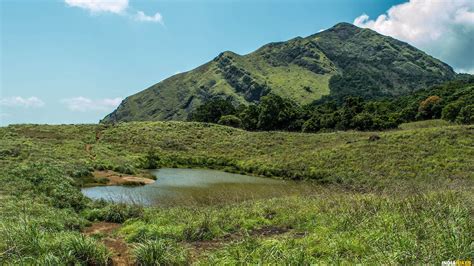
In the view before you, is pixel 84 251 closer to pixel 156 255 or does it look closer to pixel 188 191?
pixel 156 255

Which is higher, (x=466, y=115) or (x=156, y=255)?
(x=466, y=115)

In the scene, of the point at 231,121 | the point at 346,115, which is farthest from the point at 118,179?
the point at 231,121

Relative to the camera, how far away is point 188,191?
28938 mm

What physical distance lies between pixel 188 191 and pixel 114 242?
680 inches

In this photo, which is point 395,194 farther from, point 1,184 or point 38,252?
point 1,184

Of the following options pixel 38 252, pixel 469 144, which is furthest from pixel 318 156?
pixel 38 252

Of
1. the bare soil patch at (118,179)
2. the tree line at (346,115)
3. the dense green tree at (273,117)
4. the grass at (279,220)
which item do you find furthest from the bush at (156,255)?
the dense green tree at (273,117)

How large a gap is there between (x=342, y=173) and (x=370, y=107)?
54.2 meters

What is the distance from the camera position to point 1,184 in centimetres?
1888

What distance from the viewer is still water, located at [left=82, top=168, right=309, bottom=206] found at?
23.3m

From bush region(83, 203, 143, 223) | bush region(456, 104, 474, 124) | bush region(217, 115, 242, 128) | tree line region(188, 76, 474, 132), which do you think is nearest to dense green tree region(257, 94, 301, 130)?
tree line region(188, 76, 474, 132)

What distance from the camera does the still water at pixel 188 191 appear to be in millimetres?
23256

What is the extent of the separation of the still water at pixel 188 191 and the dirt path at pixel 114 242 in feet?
16.9

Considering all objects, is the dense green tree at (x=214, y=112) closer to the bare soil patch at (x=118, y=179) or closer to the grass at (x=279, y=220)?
the grass at (x=279, y=220)
